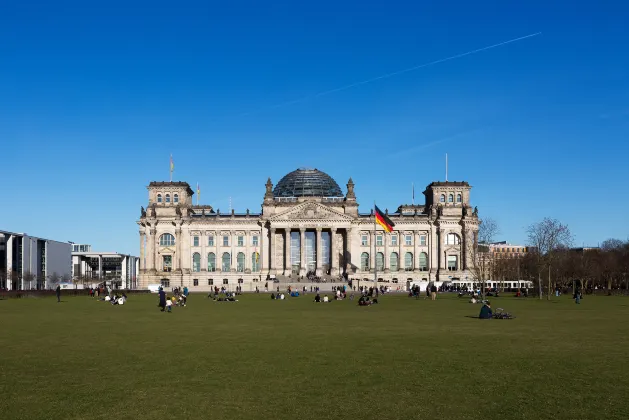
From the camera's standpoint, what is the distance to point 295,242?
15688cm

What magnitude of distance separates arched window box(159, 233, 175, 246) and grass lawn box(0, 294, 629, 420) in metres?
122

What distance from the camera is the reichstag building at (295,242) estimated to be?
155125 millimetres

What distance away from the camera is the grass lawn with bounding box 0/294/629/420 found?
1630cm

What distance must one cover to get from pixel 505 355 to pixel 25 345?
65.0ft

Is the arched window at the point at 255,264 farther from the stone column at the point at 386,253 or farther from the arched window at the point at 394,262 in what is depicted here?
the arched window at the point at 394,262

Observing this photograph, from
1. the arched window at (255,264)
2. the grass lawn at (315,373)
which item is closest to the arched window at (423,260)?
the arched window at (255,264)

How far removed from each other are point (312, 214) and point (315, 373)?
132298mm

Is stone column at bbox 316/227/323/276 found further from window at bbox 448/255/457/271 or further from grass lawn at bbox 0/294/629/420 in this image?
grass lawn at bbox 0/294/629/420

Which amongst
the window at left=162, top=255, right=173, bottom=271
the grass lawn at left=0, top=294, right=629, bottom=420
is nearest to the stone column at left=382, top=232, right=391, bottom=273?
the window at left=162, top=255, right=173, bottom=271

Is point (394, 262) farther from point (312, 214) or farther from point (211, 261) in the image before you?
point (211, 261)

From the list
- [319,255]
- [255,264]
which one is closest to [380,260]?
[319,255]

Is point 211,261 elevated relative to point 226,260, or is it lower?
lower

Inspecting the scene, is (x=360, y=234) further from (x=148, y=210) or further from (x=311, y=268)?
(x=148, y=210)

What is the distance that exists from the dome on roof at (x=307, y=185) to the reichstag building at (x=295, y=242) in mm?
6602
